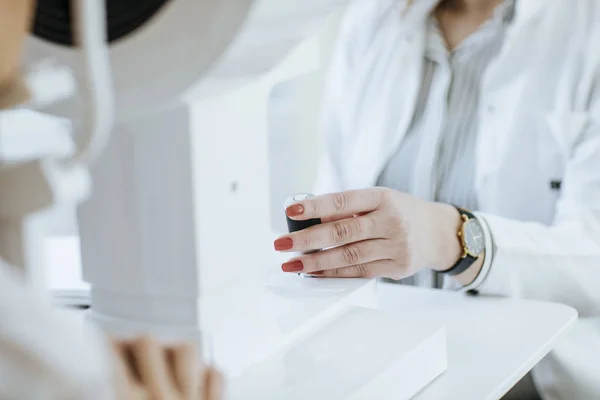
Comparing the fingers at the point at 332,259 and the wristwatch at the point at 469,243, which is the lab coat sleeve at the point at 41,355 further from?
the wristwatch at the point at 469,243

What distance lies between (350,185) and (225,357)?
0.77 meters

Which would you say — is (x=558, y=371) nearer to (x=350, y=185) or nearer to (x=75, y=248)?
(x=350, y=185)

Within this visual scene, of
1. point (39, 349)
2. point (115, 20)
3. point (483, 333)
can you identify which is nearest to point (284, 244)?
point (483, 333)

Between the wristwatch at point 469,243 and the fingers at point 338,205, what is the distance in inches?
5.9

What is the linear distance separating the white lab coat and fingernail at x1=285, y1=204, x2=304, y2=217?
0.29 meters

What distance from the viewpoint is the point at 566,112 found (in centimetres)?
104

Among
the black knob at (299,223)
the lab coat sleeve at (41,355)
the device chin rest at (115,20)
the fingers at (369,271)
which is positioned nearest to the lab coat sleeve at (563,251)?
the fingers at (369,271)

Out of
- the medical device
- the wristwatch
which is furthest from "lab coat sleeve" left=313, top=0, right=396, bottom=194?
the medical device

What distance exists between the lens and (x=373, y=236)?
79cm

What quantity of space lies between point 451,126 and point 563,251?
0.30 meters

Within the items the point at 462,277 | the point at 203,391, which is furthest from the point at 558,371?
the point at 203,391

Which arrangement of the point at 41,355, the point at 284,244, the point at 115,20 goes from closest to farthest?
the point at 41,355 < the point at 115,20 < the point at 284,244

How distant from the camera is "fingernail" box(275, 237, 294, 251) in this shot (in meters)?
0.69

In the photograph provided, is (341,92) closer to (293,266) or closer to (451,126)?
(451,126)
